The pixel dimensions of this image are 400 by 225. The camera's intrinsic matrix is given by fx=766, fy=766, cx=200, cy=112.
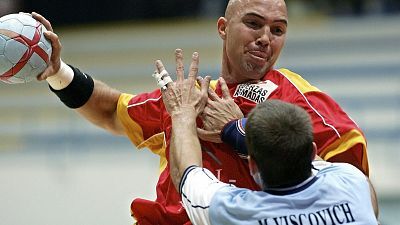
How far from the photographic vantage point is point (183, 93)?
3328 mm

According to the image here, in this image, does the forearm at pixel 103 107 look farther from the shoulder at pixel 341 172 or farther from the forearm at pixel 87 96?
the shoulder at pixel 341 172

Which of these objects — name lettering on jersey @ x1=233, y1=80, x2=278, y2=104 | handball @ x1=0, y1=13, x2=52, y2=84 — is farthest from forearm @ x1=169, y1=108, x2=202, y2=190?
handball @ x1=0, y1=13, x2=52, y2=84

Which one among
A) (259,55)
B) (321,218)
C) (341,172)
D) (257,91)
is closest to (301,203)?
(321,218)

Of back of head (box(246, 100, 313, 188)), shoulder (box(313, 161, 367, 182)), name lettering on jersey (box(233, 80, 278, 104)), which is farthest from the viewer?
name lettering on jersey (box(233, 80, 278, 104))

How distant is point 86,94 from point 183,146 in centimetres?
Result: 96

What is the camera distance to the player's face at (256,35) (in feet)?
11.3

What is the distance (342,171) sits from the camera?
8.98 ft

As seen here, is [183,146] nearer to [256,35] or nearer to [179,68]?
[179,68]

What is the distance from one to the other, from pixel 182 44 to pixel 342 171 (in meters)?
10.7

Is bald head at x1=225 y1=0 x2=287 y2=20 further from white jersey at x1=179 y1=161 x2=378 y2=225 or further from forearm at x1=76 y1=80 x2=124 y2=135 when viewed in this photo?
white jersey at x1=179 y1=161 x2=378 y2=225

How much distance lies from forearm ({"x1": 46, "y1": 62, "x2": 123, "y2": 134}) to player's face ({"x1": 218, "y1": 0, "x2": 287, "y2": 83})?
0.74 m

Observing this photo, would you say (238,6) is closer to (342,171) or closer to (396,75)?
(342,171)

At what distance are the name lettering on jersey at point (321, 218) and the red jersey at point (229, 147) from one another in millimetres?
561

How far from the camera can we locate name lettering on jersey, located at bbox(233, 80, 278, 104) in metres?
3.38
